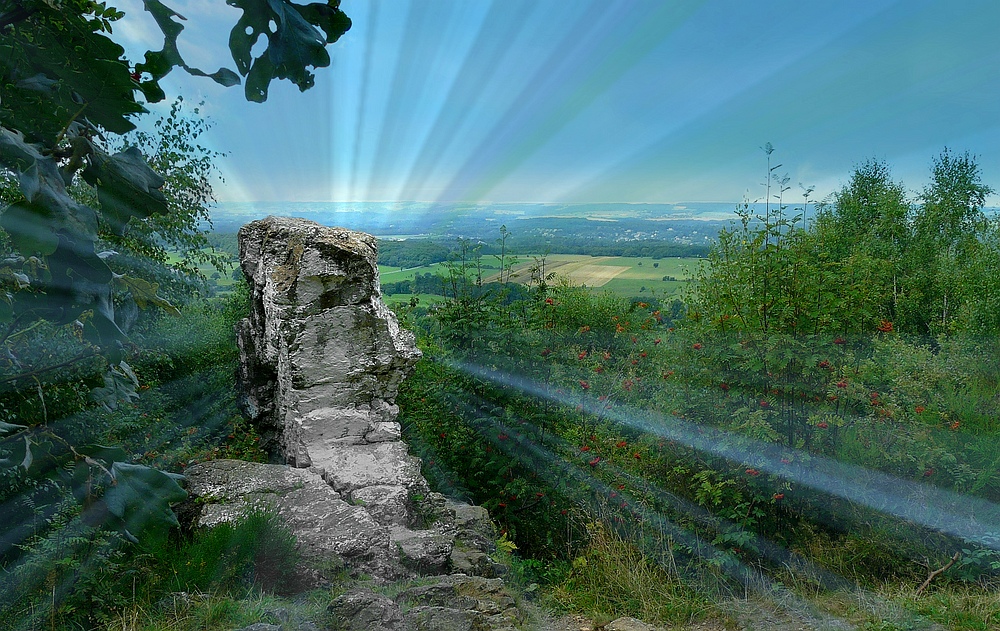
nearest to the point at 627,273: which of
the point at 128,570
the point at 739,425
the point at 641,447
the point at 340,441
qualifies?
the point at 641,447

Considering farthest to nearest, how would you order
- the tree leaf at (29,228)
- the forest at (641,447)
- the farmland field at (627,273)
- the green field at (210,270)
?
the green field at (210,270) < the farmland field at (627,273) < the forest at (641,447) < the tree leaf at (29,228)

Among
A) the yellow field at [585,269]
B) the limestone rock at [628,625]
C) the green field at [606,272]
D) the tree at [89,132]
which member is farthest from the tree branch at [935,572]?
the tree at [89,132]

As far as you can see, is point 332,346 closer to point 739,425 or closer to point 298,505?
point 298,505

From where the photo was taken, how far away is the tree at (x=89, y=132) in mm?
794

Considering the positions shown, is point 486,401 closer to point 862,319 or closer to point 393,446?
point 393,446

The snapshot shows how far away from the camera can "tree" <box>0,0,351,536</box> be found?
0.79 metres

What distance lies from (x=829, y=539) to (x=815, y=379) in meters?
1.31

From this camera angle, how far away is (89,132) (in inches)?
38.7

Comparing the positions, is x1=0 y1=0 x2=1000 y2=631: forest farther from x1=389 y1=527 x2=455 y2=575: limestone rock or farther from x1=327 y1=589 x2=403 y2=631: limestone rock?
x1=389 y1=527 x2=455 y2=575: limestone rock

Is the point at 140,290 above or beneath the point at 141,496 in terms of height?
above

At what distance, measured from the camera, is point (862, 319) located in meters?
4.82

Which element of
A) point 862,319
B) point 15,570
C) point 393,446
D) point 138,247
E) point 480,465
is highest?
point 138,247

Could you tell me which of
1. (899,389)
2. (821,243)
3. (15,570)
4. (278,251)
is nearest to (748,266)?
(821,243)

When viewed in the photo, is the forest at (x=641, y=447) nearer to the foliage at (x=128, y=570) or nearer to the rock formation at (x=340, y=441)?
the foliage at (x=128, y=570)
